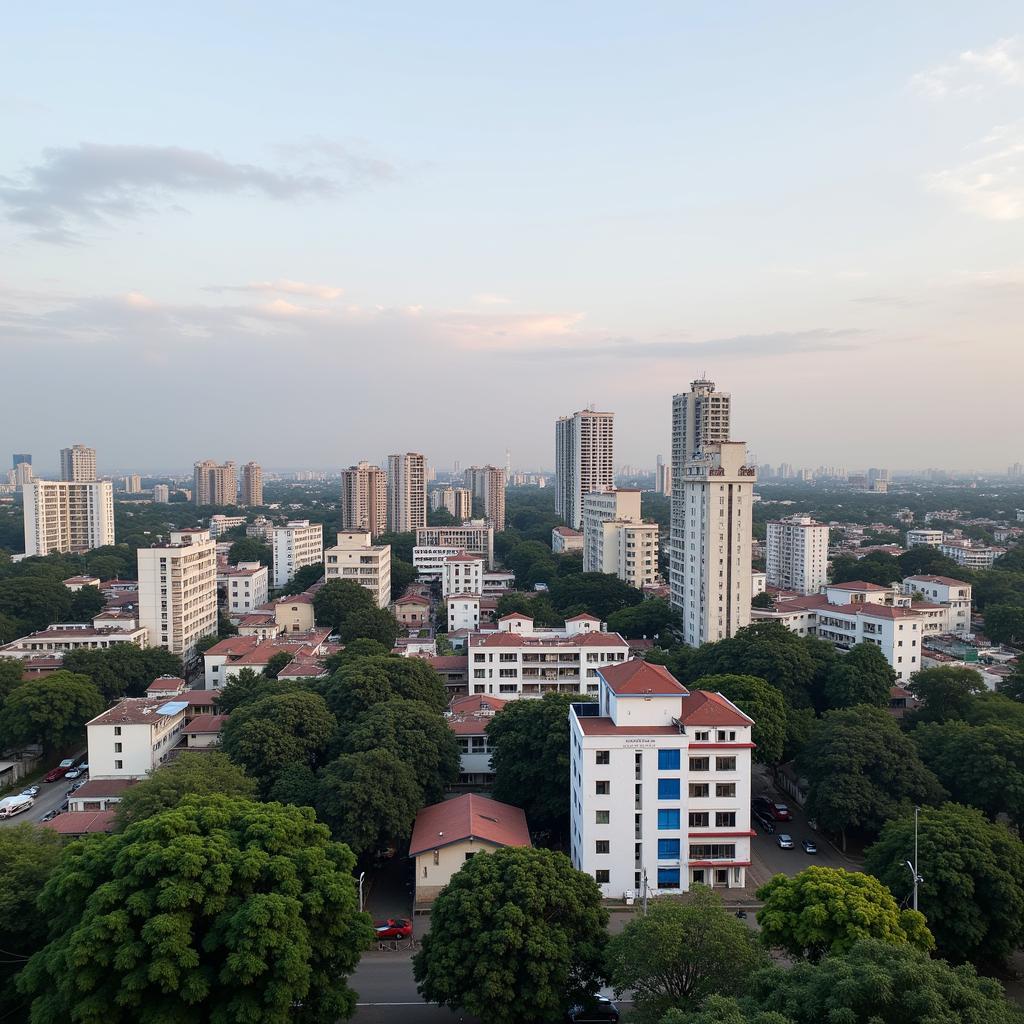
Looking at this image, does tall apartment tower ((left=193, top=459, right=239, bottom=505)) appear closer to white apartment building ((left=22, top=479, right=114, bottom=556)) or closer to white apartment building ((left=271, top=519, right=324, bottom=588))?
white apartment building ((left=22, top=479, right=114, bottom=556))

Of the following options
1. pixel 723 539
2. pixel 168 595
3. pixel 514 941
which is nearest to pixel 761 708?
pixel 514 941

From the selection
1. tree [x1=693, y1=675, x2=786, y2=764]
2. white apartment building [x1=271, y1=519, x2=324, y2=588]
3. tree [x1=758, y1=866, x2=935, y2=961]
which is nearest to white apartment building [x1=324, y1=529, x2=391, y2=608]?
white apartment building [x1=271, y1=519, x2=324, y2=588]

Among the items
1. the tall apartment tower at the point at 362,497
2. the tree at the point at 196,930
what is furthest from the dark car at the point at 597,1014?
the tall apartment tower at the point at 362,497

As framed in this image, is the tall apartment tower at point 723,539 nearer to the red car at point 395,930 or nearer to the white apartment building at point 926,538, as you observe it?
the red car at point 395,930

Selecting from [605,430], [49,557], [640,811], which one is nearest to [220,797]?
[640,811]

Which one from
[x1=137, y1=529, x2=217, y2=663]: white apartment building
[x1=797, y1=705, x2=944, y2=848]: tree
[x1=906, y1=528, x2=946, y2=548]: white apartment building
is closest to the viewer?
[x1=797, y1=705, x2=944, y2=848]: tree

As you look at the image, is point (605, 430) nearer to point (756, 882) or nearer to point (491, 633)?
point (491, 633)

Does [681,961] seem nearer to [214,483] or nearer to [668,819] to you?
[668,819]
